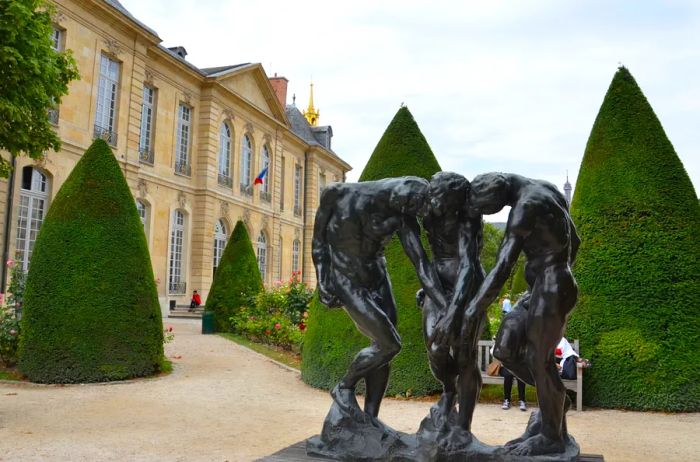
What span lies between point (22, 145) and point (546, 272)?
11826mm

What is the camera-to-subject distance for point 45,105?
41.9 feet

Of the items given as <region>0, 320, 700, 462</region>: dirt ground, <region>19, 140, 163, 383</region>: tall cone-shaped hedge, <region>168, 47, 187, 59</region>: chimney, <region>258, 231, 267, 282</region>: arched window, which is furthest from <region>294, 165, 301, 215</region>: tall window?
<region>0, 320, 700, 462</region>: dirt ground

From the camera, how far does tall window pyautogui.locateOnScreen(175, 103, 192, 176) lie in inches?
1088

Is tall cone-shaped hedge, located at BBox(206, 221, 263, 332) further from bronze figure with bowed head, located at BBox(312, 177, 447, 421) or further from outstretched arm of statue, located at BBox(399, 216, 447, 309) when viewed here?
outstretched arm of statue, located at BBox(399, 216, 447, 309)

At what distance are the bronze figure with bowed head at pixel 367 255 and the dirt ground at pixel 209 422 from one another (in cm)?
156

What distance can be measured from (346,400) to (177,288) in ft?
79.7

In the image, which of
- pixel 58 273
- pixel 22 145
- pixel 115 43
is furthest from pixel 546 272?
pixel 115 43

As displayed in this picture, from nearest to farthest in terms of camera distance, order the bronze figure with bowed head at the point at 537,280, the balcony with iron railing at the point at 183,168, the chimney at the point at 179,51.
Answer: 1. the bronze figure with bowed head at the point at 537,280
2. the balcony with iron railing at the point at 183,168
3. the chimney at the point at 179,51

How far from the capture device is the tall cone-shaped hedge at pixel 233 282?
17078 mm

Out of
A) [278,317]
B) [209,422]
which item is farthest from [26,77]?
[209,422]

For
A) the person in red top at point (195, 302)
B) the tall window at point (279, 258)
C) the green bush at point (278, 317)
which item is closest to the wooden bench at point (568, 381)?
the green bush at point (278, 317)

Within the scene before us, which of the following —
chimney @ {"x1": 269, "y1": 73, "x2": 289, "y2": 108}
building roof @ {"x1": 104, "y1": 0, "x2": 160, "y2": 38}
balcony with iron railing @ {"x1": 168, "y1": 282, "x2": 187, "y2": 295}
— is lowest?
balcony with iron railing @ {"x1": 168, "y1": 282, "x2": 187, "y2": 295}

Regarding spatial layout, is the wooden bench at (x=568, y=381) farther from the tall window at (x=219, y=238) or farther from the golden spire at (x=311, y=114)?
the golden spire at (x=311, y=114)

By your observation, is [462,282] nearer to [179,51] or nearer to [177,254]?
[177,254]
